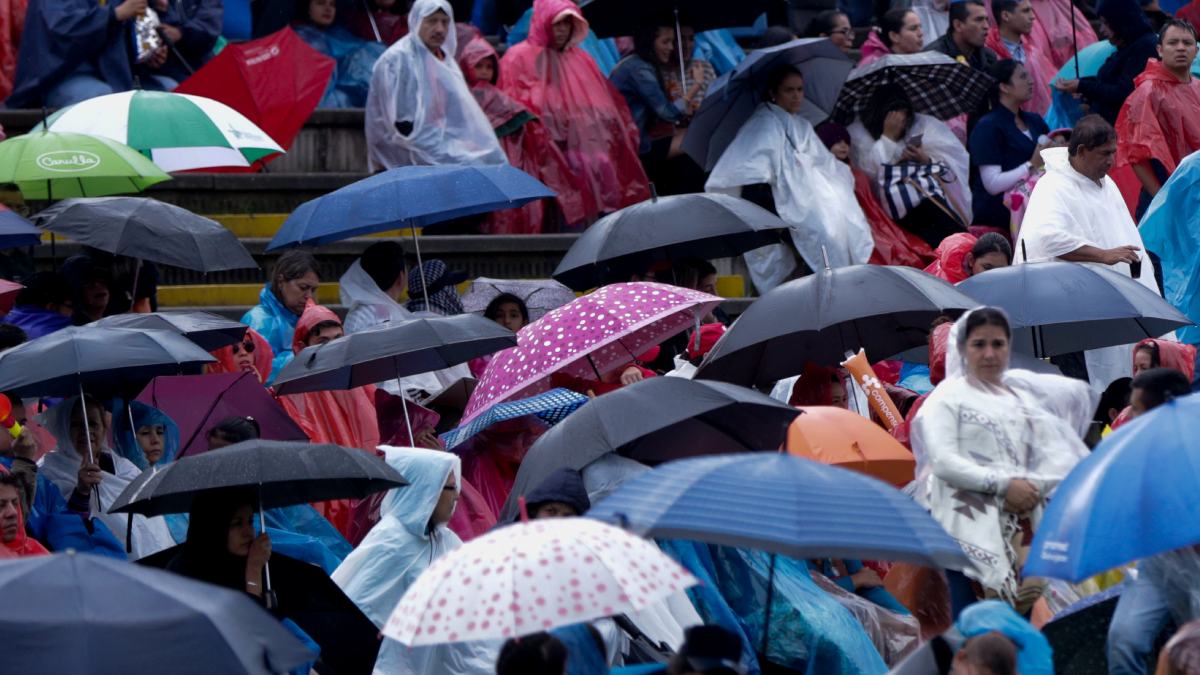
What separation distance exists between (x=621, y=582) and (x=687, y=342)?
572 cm

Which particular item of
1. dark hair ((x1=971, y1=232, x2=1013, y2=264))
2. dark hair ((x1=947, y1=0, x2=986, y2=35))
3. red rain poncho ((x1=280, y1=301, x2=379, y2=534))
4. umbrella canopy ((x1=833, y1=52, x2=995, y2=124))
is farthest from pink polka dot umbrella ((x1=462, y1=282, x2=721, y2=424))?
dark hair ((x1=947, y1=0, x2=986, y2=35))

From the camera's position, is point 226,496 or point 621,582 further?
point 226,496

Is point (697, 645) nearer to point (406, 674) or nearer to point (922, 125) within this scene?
point (406, 674)

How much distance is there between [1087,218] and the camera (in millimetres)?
12125

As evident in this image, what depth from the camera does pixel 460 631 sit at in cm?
656

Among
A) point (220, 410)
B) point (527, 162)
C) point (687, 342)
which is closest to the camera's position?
point (220, 410)

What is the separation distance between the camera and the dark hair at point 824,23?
55.2 feet

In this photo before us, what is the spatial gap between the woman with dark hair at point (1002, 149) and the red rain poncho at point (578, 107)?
1957 mm

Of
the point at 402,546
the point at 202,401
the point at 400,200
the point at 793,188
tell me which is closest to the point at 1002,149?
the point at 793,188

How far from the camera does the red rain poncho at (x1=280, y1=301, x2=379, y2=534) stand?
451 inches

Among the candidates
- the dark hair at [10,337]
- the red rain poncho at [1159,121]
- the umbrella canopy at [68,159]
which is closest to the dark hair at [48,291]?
the umbrella canopy at [68,159]

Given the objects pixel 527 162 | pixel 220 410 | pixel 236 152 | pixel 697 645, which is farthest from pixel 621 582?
pixel 527 162

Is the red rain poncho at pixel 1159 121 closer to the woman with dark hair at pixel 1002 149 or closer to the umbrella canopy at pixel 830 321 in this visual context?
the woman with dark hair at pixel 1002 149

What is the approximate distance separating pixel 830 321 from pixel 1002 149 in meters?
5.42
